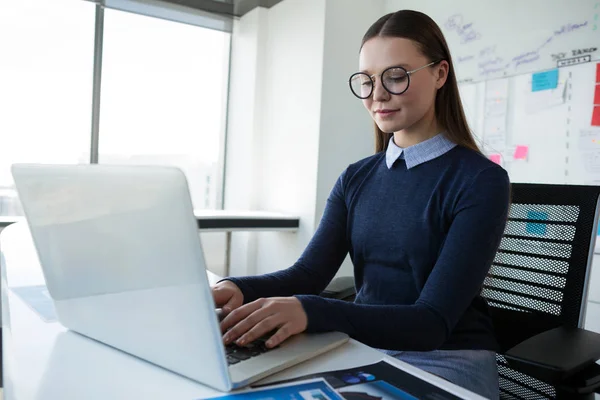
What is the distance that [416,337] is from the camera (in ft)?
2.50

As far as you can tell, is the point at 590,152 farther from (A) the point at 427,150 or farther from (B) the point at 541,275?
(A) the point at 427,150

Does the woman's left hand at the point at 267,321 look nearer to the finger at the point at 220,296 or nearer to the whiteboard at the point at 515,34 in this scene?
the finger at the point at 220,296

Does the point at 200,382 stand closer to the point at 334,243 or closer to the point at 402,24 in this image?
the point at 334,243

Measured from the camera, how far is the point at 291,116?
316cm

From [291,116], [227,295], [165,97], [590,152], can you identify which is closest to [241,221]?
[291,116]

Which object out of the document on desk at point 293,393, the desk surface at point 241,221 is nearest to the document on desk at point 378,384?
the document on desk at point 293,393

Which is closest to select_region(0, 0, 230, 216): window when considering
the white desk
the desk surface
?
the desk surface

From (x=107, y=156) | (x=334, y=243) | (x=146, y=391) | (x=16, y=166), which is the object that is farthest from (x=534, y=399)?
(x=107, y=156)

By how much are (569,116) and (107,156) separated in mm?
2525

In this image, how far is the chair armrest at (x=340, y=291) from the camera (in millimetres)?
1206

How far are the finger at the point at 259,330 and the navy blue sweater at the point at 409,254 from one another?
6cm

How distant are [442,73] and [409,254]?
38 cm

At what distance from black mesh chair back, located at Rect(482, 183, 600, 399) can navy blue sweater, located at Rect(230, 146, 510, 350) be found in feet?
0.39

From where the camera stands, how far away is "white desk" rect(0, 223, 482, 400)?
0.54 meters
